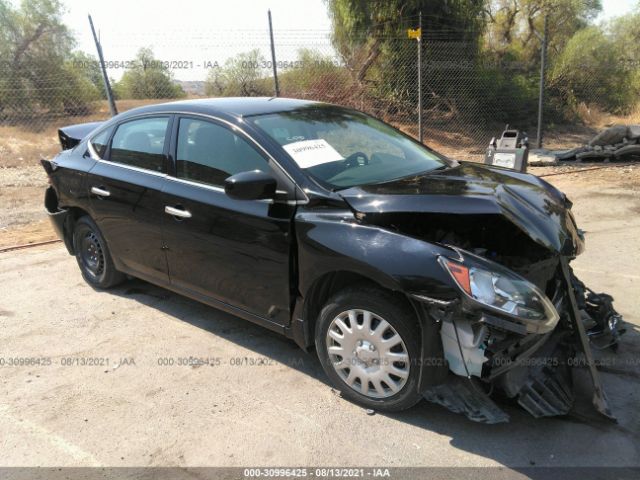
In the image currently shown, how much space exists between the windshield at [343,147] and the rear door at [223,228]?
0.78 feet

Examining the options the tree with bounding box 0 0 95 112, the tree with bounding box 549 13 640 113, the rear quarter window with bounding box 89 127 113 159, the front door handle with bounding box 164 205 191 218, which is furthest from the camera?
the tree with bounding box 549 13 640 113

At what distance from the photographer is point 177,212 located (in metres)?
3.72

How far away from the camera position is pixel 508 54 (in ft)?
59.4

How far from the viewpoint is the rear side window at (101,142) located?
15.0 feet

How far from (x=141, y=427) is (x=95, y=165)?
247cm

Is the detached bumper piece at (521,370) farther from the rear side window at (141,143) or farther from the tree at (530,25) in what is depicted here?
the tree at (530,25)

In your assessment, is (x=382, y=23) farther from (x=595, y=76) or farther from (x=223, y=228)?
(x=223, y=228)

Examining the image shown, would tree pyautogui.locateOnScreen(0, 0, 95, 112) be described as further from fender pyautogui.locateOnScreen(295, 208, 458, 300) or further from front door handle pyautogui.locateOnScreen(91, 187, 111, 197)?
fender pyautogui.locateOnScreen(295, 208, 458, 300)

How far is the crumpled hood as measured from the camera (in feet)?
9.11

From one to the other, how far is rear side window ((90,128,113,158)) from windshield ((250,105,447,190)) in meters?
1.72

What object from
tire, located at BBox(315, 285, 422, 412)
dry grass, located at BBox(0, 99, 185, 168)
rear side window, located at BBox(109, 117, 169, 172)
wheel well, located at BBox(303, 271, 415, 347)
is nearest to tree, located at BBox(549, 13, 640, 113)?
dry grass, located at BBox(0, 99, 185, 168)

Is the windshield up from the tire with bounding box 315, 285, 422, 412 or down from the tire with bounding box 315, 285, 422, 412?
up

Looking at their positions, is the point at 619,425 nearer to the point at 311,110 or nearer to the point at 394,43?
the point at 311,110

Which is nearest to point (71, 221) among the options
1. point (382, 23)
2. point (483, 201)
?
point (483, 201)
